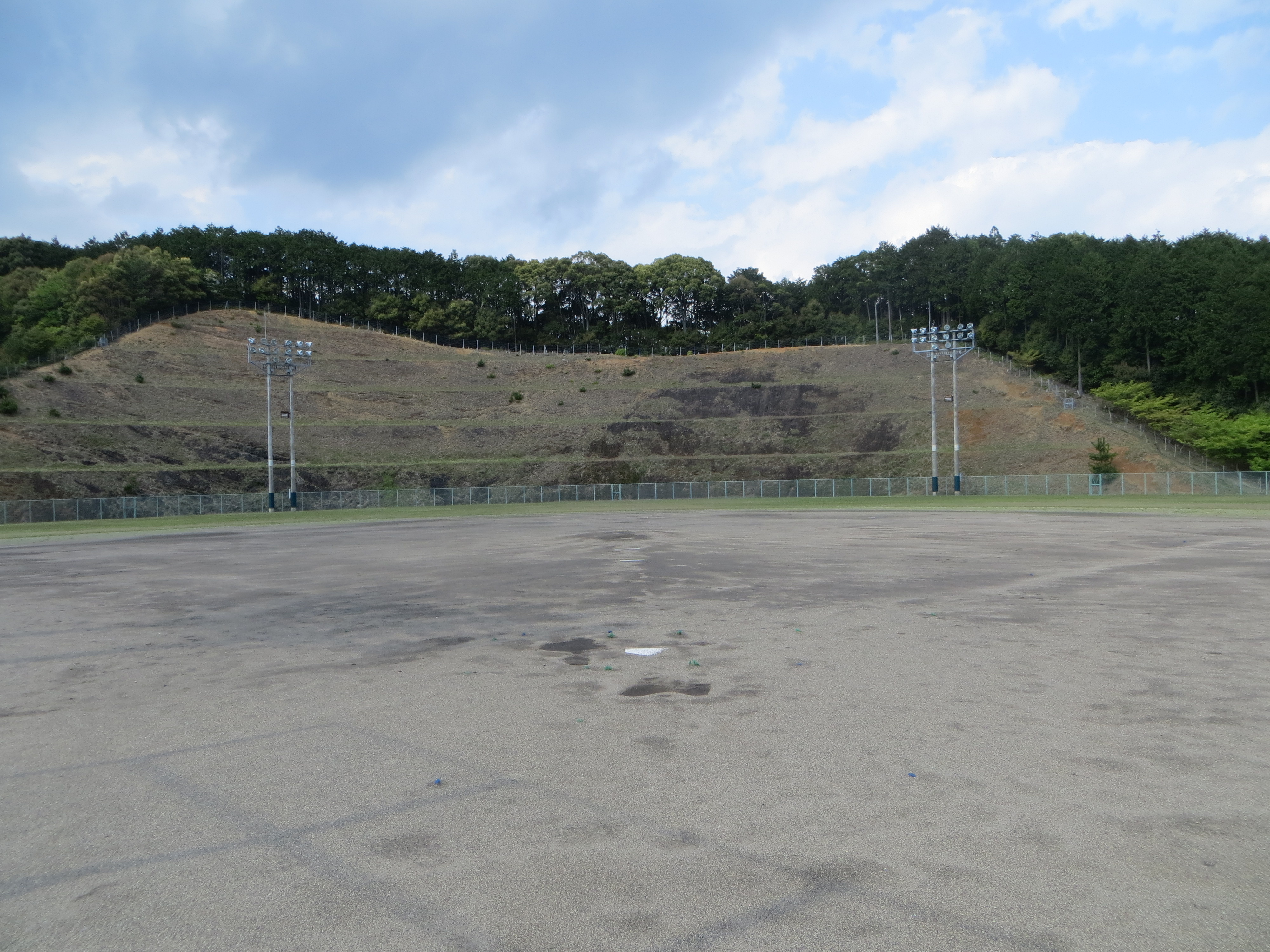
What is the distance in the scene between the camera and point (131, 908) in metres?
4.07

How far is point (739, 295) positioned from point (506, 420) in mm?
63216

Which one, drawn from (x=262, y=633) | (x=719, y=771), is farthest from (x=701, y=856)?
(x=262, y=633)

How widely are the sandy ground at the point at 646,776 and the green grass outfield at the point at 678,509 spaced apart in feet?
100

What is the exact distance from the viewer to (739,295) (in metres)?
140

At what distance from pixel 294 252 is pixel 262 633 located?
134094 millimetres

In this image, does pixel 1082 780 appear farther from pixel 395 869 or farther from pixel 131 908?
pixel 131 908

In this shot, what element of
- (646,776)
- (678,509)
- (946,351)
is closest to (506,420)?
(678,509)

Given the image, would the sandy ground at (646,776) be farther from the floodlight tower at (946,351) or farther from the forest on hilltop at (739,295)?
the forest on hilltop at (739,295)

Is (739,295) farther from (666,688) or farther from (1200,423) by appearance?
(666,688)

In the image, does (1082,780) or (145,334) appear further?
(145,334)

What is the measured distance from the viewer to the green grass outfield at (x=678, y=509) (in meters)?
40.3

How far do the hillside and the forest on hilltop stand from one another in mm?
13655

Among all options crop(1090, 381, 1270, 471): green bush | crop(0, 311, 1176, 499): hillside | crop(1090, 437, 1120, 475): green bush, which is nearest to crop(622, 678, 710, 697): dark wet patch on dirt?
Result: crop(0, 311, 1176, 499): hillside

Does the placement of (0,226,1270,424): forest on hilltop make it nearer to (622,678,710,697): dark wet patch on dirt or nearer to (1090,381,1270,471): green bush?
(1090,381,1270,471): green bush
